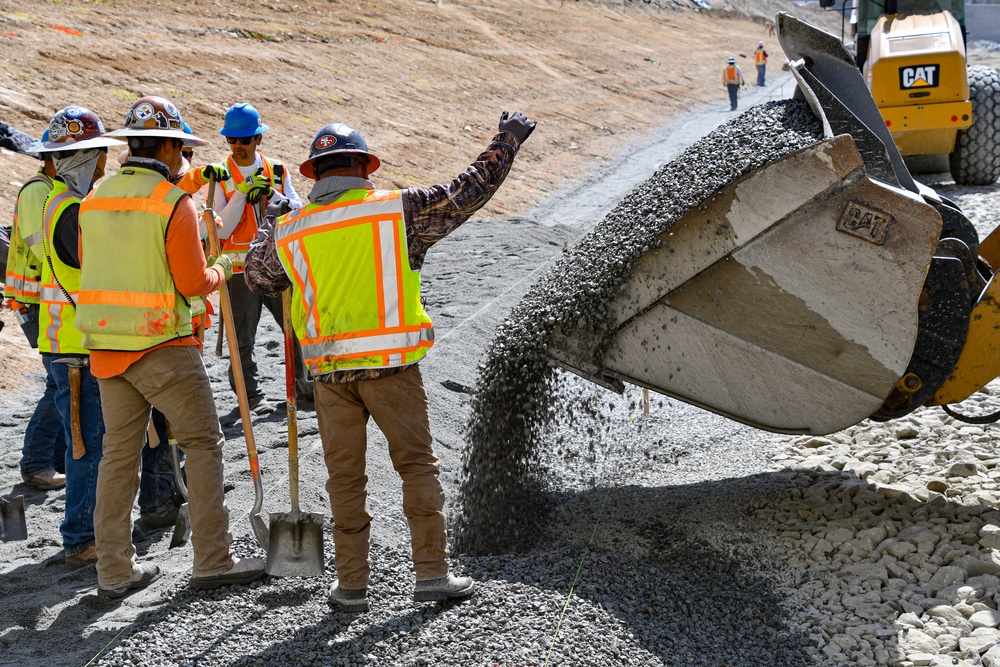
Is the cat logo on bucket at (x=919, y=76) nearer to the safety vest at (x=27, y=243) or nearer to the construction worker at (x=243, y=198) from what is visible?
the construction worker at (x=243, y=198)

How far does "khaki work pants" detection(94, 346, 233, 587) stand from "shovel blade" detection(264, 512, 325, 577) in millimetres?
201

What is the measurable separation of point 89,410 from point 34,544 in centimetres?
78

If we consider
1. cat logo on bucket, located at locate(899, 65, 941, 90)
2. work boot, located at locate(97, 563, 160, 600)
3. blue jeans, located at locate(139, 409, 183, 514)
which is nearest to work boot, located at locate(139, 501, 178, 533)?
blue jeans, located at locate(139, 409, 183, 514)

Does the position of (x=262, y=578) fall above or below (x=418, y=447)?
below

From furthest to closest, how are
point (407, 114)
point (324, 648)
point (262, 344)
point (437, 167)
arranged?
1. point (407, 114)
2. point (437, 167)
3. point (262, 344)
4. point (324, 648)

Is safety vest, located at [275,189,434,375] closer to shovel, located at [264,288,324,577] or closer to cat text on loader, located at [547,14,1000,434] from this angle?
shovel, located at [264,288,324,577]

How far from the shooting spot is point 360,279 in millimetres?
3625

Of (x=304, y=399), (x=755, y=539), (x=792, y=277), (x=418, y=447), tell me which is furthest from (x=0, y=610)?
(x=792, y=277)

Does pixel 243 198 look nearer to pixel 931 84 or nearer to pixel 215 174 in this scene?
pixel 215 174

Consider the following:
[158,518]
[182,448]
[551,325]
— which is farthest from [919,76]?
[182,448]

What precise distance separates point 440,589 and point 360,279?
1.22 metres

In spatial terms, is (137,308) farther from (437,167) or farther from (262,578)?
(437,167)

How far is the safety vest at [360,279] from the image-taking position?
3.60 metres

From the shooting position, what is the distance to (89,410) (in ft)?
14.8
